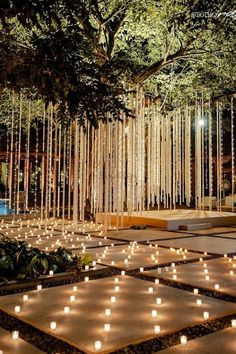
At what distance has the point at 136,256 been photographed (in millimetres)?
5074

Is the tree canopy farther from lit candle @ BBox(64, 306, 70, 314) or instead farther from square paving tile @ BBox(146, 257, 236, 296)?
square paving tile @ BBox(146, 257, 236, 296)

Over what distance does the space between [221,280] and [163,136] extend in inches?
217

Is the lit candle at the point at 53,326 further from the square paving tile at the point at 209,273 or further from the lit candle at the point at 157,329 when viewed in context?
the square paving tile at the point at 209,273

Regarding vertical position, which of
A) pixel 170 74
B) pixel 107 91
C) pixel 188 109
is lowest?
pixel 107 91

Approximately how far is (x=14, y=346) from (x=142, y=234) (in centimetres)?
499

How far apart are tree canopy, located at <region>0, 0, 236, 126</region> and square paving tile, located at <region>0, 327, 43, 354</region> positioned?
1761mm

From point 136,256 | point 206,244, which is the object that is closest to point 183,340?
point 136,256

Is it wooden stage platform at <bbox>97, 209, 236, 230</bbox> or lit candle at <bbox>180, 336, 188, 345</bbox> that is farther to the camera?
wooden stage platform at <bbox>97, 209, 236, 230</bbox>

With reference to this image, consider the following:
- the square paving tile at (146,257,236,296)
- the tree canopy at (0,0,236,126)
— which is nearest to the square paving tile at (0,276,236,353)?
A: the square paving tile at (146,257,236,296)

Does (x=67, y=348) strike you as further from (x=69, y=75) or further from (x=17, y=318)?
(x=69, y=75)

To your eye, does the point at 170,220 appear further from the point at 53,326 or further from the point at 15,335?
the point at 15,335

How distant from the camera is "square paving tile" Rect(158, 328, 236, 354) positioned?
2271 mm

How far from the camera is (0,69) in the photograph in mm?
3445

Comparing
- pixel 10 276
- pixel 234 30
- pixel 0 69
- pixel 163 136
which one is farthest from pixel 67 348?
pixel 234 30
